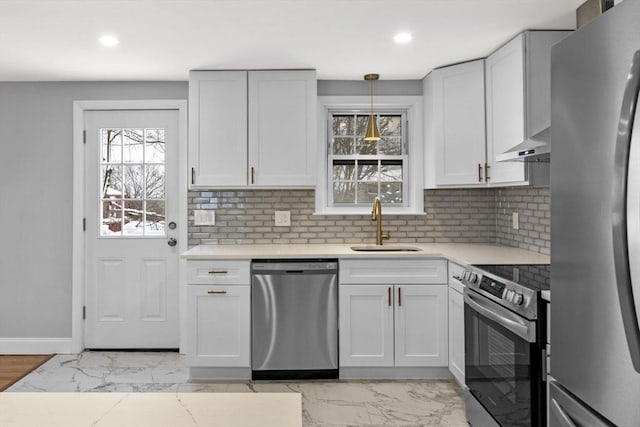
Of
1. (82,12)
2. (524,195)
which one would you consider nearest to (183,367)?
(82,12)

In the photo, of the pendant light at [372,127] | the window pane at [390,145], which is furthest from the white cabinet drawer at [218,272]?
the window pane at [390,145]

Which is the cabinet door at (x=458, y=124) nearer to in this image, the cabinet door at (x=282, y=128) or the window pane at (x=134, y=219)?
the cabinet door at (x=282, y=128)

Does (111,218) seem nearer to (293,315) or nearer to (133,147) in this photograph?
(133,147)

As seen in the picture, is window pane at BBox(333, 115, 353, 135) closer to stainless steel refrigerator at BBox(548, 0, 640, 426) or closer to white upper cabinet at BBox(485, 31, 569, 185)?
white upper cabinet at BBox(485, 31, 569, 185)

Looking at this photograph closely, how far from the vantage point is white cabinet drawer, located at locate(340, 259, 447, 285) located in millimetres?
3492

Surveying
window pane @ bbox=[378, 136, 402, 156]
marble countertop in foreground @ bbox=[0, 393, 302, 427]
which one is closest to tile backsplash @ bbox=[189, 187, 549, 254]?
window pane @ bbox=[378, 136, 402, 156]

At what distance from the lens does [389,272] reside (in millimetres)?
3510

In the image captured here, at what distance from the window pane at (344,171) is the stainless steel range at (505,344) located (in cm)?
170

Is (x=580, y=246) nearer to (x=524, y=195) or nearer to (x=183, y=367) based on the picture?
(x=524, y=195)

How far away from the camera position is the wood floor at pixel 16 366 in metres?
3.51

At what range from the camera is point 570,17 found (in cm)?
280

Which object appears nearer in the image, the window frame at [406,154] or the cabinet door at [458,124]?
the cabinet door at [458,124]

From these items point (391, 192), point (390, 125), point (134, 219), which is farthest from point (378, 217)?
point (134, 219)

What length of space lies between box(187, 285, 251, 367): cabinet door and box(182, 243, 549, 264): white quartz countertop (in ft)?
0.80
